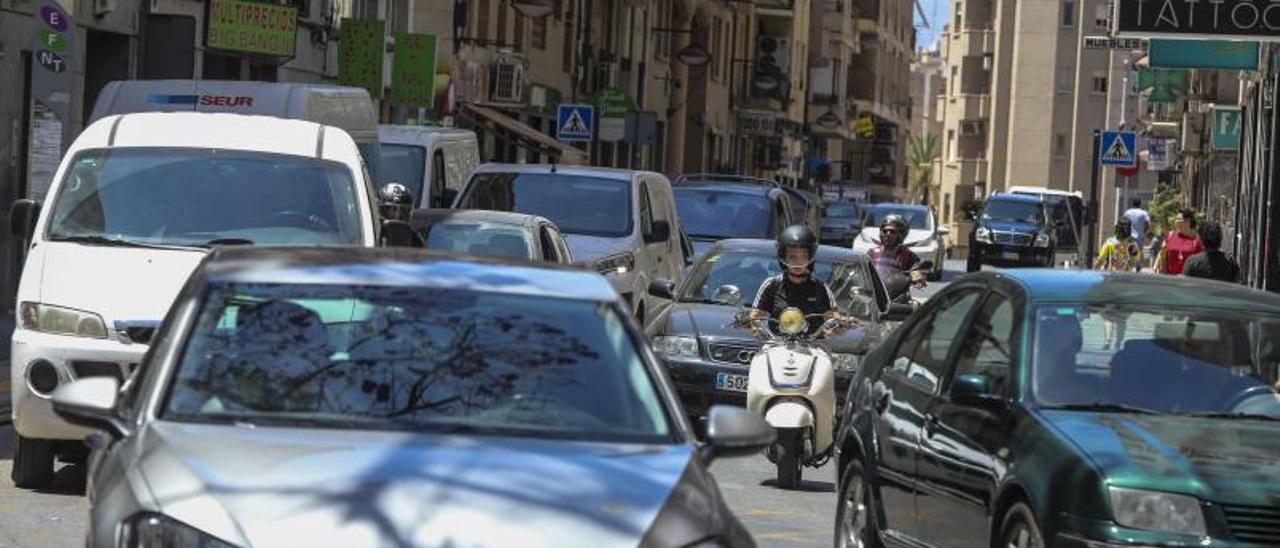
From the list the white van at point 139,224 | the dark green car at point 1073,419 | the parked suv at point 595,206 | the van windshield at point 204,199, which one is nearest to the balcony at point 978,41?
the parked suv at point 595,206

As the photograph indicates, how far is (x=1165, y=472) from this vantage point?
8.80 m

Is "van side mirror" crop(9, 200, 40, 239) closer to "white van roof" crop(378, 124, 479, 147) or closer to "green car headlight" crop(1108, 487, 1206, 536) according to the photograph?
"green car headlight" crop(1108, 487, 1206, 536)

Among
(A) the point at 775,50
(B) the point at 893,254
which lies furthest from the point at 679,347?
(A) the point at 775,50

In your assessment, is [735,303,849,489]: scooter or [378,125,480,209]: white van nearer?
[735,303,849,489]: scooter

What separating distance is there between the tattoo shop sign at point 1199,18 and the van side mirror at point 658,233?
460 cm

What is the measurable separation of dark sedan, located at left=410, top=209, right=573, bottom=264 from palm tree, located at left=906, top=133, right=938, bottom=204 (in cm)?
13797

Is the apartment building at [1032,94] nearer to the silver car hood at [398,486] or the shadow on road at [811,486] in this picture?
the shadow on road at [811,486]

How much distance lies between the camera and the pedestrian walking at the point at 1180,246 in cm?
2670

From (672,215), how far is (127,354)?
1490cm

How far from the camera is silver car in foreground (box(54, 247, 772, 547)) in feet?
21.3

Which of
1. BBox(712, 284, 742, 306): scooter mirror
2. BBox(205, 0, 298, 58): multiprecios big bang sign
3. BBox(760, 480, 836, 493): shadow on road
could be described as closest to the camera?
BBox(760, 480, 836, 493): shadow on road

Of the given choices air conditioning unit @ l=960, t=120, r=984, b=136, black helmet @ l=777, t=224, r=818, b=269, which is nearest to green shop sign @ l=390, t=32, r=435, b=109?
black helmet @ l=777, t=224, r=818, b=269

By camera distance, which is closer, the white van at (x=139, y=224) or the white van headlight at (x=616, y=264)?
the white van at (x=139, y=224)

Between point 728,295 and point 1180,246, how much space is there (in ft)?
29.0
